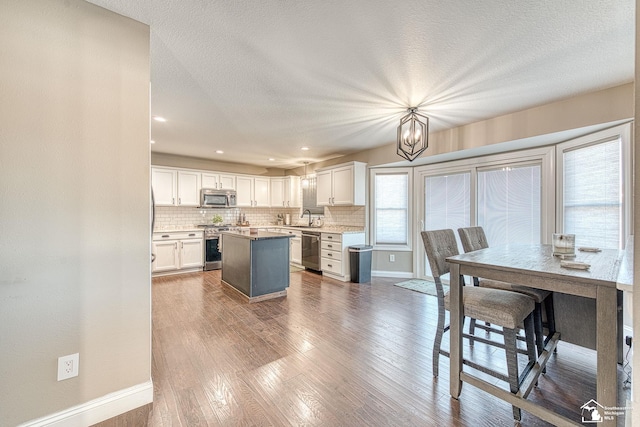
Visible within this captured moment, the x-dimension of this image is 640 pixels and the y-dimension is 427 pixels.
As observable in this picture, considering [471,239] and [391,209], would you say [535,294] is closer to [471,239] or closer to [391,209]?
[471,239]

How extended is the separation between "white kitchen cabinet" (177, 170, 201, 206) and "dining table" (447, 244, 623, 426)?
541cm

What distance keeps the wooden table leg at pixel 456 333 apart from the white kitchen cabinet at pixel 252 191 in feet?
17.9

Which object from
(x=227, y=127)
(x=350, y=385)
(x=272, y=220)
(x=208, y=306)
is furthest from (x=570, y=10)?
(x=272, y=220)

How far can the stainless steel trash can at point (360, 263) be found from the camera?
15.0 ft

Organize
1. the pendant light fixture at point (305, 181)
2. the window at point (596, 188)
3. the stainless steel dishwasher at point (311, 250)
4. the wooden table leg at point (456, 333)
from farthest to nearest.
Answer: the pendant light fixture at point (305, 181) → the stainless steel dishwasher at point (311, 250) → the window at point (596, 188) → the wooden table leg at point (456, 333)

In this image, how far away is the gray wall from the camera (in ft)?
4.26

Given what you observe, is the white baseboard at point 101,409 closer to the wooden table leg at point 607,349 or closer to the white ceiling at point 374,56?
the white ceiling at point 374,56

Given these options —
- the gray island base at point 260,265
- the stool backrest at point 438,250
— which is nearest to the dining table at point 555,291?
the stool backrest at point 438,250

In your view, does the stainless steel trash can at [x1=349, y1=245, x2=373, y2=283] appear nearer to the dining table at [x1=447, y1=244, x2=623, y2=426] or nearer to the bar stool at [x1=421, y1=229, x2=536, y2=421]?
the bar stool at [x1=421, y1=229, x2=536, y2=421]

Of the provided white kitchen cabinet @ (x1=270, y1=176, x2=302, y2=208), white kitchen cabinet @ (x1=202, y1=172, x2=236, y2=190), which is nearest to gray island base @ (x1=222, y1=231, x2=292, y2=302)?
white kitchen cabinet @ (x1=202, y1=172, x2=236, y2=190)

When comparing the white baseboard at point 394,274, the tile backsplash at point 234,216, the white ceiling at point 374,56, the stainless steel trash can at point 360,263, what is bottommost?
the white baseboard at point 394,274

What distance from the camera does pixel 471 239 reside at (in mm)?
2506

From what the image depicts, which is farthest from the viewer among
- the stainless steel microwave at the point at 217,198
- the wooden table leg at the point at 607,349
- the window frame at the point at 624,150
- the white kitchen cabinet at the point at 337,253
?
the stainless steel microwave at the point at 217,198

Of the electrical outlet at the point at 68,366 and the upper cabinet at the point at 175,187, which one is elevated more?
the upper cabinet at the point at 175,187
